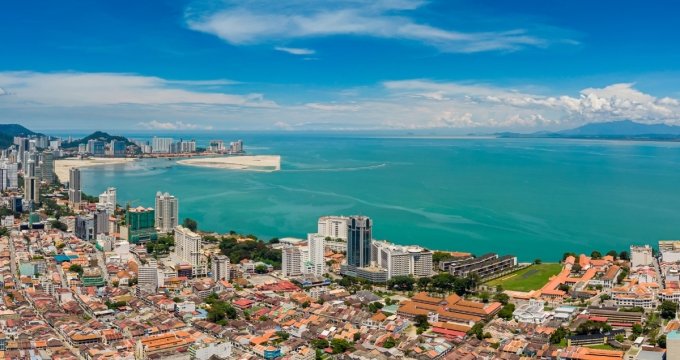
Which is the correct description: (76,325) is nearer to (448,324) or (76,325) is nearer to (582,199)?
(448,324)

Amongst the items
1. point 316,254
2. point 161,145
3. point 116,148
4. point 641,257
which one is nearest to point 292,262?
point 316,254

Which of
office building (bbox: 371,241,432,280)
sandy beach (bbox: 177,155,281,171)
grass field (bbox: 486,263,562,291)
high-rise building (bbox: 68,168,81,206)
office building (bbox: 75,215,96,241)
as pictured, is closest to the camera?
grass field (bbox: 486,263,562,291)

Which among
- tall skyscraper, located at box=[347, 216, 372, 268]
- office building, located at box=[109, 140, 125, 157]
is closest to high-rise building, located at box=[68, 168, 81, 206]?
tall skyscraper, located at box=[347, 216, 372, 268]

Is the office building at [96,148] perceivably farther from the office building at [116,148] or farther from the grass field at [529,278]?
the grass field at [529,278]

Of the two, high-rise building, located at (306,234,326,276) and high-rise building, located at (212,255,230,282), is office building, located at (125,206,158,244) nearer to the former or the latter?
high-rise building, located at (212,255,230,282)

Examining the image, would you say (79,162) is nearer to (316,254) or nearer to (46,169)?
(46,169)

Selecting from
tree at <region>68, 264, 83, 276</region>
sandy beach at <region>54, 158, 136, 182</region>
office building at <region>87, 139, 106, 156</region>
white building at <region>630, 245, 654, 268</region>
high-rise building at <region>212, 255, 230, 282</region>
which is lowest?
tree at <region>68, 264, 83, 276</region>
